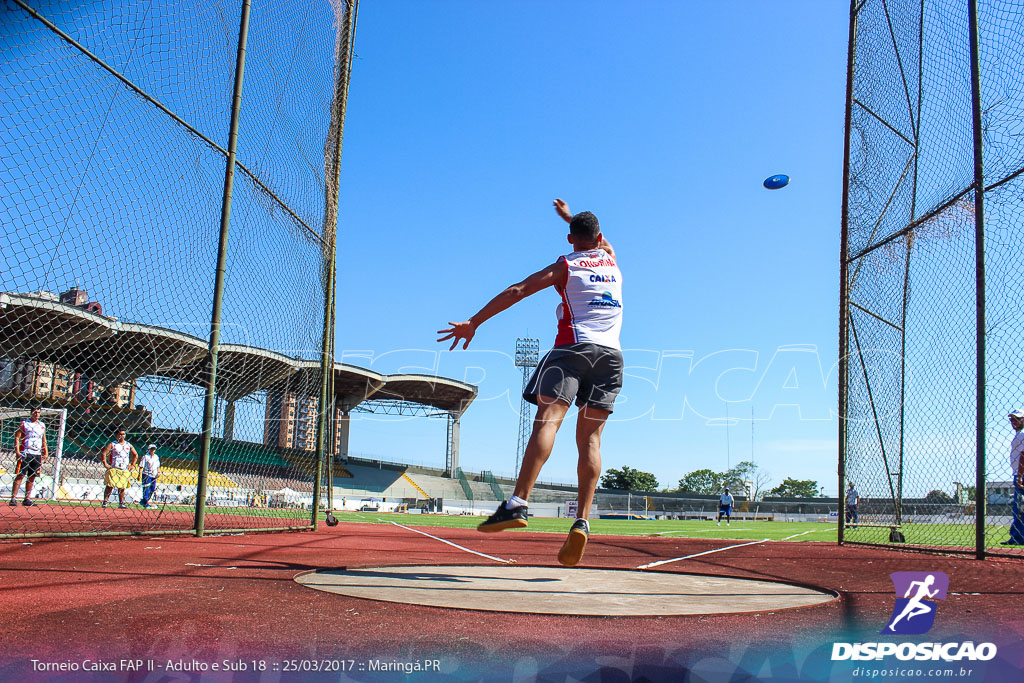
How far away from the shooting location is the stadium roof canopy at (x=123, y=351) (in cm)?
595

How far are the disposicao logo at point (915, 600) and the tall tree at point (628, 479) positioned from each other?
9950 centimetres

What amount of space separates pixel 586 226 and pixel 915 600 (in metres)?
2.52

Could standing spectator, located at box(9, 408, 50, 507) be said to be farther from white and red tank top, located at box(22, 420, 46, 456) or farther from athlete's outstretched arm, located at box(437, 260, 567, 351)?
athlete's outstretched arm, located at box(437, 260, 567, 351)

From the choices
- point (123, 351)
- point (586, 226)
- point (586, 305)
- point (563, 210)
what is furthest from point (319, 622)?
point (123, 351)

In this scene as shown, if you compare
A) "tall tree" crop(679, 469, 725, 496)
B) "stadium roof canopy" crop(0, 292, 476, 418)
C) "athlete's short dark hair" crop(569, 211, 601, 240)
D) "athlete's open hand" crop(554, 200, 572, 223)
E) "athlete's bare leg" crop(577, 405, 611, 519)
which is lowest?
"tall tree" crop(679, 469, 725, 496)

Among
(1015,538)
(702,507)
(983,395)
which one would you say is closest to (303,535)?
(983,395)

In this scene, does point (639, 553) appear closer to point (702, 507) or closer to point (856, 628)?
point (856, 628)

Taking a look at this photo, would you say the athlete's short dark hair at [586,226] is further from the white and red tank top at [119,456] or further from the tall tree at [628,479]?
the tall tree at [628,479]

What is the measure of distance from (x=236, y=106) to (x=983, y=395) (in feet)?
23.1

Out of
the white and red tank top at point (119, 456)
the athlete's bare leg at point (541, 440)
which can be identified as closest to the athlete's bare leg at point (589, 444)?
the athlete's bare leg at point (541, 440)

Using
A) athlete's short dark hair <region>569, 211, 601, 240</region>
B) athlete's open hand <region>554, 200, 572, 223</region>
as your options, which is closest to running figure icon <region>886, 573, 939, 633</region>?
athlete's short dark hair <region>569, 211, 601, 240</region>

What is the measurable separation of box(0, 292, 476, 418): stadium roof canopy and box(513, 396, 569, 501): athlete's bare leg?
3.52m

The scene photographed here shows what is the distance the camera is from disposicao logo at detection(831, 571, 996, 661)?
1.91m

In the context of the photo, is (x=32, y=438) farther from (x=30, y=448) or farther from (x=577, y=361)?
(x=577, y=361)
